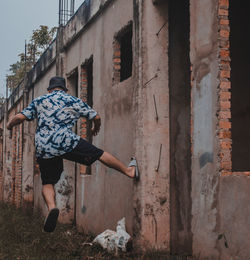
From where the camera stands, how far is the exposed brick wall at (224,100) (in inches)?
170

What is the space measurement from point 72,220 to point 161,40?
478 centimetres

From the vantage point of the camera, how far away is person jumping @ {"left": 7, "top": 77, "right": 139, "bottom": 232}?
5.23m

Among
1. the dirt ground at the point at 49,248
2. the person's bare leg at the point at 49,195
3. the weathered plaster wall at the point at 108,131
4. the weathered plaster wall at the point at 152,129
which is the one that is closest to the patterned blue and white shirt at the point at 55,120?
the person's bare leg at the point at 49,195

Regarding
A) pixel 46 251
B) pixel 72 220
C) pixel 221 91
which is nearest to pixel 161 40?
pixel 221 91

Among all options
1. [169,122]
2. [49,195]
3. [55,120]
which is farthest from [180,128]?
Answer: [49,195]

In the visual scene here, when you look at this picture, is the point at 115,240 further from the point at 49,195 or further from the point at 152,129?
the point at 152,129

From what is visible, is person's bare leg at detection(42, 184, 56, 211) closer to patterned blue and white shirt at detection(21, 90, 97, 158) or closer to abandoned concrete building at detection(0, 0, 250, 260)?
patterned blue and white shirt at detection(21, 90, 97, 158)

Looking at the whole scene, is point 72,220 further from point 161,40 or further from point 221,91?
point 221,91

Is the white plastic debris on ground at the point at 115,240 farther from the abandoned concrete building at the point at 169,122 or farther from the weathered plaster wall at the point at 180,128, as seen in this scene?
the weathered plaster wall at the point at 180,128

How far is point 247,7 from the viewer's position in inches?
273

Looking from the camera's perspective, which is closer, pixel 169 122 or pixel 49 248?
pixel 169 122

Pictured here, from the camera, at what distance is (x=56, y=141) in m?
5.21

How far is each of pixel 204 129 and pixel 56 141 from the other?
1682mm

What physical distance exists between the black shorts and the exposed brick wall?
5.09ft
